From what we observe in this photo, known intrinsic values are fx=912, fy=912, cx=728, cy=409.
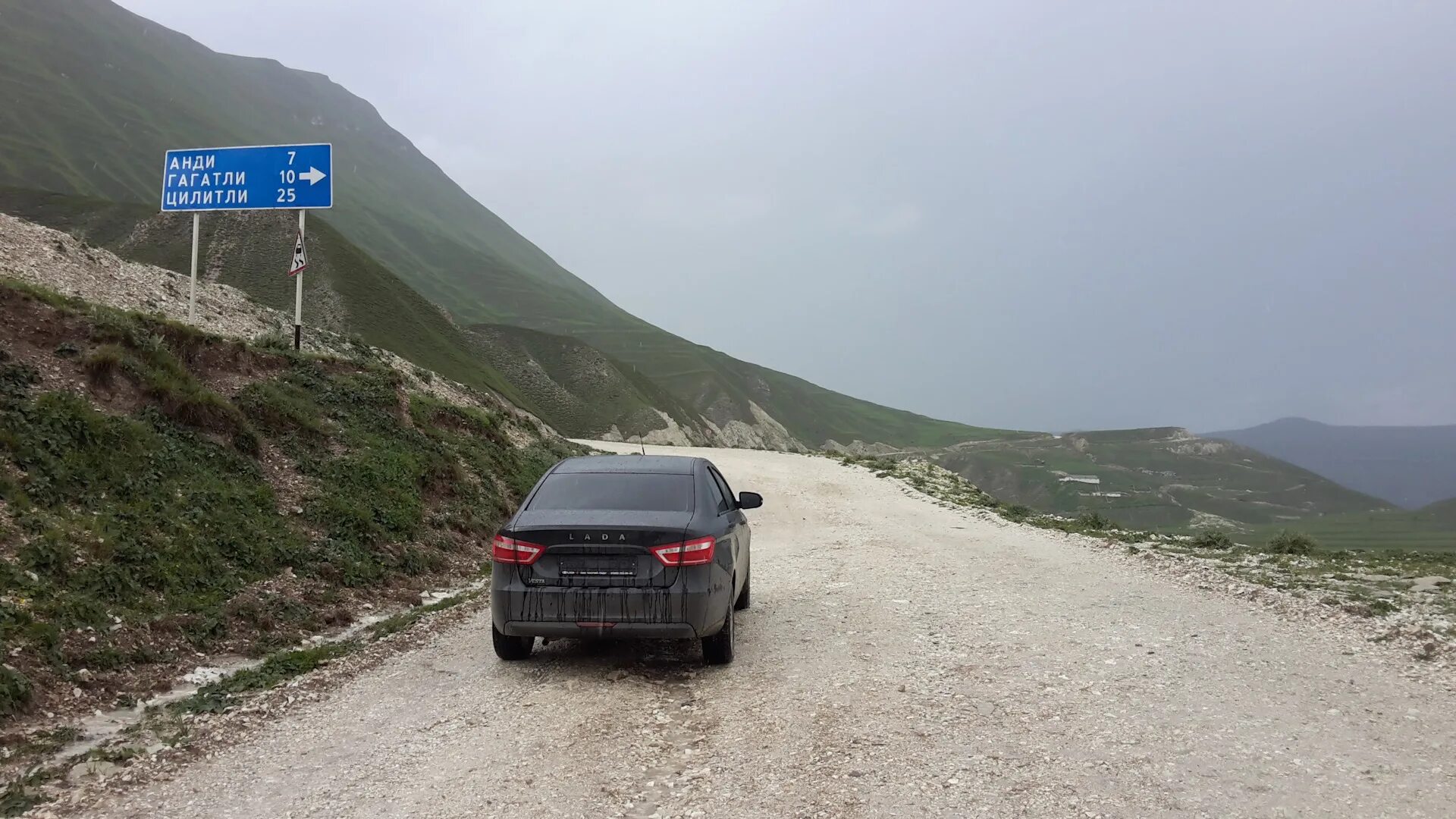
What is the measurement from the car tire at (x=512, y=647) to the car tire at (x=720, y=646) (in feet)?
5.19

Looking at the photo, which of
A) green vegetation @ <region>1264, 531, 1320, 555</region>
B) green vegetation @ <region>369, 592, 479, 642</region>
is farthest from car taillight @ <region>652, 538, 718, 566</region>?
green vegetation @ <region>1264, 531, 1320, 555</region>

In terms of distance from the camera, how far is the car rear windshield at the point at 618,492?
7.79 metres

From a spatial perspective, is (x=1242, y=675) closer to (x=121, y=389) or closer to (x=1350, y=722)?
(x=1350, y=722)

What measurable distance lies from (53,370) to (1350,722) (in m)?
13.0

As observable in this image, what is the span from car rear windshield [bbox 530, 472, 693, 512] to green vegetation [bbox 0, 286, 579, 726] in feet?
10.2

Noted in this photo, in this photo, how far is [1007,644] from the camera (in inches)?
335

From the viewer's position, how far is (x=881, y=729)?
606 cm

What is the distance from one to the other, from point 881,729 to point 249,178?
1755 cm

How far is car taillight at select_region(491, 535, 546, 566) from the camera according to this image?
714 centimetres

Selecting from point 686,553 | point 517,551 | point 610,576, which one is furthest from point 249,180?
point 686,553

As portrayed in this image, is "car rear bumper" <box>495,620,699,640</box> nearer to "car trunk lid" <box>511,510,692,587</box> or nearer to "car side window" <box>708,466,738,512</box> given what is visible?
"car trunk lid" <box>511,510,692,587</box>

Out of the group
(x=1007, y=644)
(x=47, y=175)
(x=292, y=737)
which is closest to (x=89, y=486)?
(x=292, y=737)

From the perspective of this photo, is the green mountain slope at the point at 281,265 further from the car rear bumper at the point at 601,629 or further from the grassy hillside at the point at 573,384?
the car rear bumper at the point at 601,629

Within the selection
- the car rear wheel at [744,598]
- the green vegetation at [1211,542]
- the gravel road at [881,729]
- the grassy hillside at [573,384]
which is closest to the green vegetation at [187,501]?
the gravel road at [881,729]
